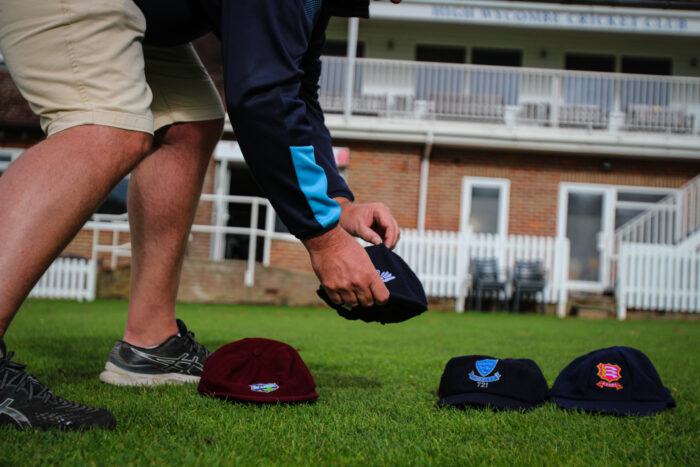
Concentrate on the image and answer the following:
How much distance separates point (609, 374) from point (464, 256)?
8965 millimetres

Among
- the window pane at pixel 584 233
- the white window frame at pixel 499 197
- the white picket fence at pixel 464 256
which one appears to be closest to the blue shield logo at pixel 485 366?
the white picket fence at pixel 464 256

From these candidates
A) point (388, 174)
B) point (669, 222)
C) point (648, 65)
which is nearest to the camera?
point (669, 222)

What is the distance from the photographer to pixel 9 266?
1.28m

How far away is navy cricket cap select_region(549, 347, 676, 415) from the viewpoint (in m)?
1.86

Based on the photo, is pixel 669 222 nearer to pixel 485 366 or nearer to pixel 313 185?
pixel 485 366

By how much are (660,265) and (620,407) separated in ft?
31.5

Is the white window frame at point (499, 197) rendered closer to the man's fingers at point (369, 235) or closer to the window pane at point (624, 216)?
the window pane at point (624, 216)

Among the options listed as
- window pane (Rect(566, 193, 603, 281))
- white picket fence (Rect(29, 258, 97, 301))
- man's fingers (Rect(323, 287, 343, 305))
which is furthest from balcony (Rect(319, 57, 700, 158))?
man's fingers (Rect(323, 287, 343, 305))

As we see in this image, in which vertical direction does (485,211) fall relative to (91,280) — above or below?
above

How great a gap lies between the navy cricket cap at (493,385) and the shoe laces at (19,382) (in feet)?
3.70

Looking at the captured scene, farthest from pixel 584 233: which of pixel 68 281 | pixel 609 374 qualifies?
pixel 609 374

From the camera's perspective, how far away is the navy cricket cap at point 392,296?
1.46m

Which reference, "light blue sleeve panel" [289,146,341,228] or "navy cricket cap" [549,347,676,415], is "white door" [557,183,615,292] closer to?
"navy cricket cap" [549,347,676,415]

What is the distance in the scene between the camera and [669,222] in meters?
11.8
